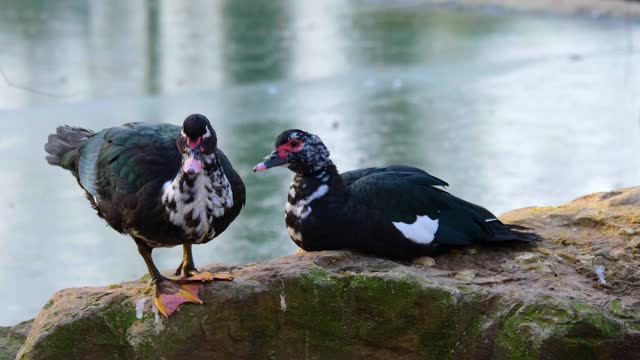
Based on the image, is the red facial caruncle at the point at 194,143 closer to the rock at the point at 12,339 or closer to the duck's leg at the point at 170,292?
the duck's leg at the point at 170,292

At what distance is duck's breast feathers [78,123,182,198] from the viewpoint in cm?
298

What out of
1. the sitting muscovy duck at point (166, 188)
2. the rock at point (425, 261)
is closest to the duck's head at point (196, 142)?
the sitting muscovy duck at point (166, 188)

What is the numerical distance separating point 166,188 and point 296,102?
492 cm

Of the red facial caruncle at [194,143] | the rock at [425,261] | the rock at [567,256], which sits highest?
the red facial caruncle at [194,143]

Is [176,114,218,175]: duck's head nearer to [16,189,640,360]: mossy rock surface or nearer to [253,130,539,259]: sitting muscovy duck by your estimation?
[16,189,640,360]: mossy rock surface

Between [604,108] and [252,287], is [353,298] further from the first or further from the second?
[604,108]

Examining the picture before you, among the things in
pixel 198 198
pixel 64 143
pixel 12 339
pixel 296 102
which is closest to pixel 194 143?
pixel 198 198

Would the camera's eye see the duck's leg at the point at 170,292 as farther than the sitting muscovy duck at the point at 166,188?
Yes

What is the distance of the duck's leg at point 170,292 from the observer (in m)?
2.97

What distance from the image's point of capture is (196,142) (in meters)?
2.77

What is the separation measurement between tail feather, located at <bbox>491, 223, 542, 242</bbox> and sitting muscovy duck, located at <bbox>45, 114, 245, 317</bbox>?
954 millimetres

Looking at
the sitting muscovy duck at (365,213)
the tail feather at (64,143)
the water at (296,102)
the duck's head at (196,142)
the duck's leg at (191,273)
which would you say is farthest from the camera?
the water at (296,102)

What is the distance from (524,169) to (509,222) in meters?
2.49

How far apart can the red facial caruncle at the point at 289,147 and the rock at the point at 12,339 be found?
1173 mm
